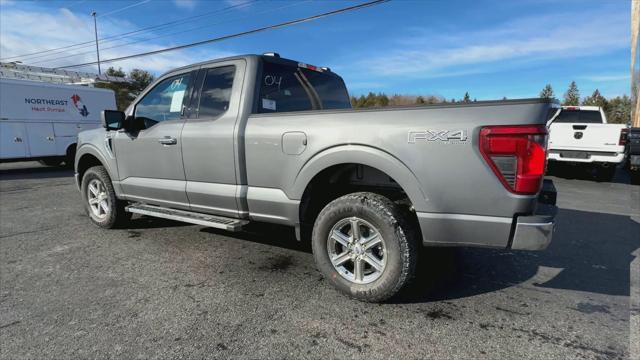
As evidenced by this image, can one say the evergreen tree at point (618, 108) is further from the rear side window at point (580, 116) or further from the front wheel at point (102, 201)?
the front wheel at point (102, 201)

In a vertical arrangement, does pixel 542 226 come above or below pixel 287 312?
above

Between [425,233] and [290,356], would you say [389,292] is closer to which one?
[425,233]

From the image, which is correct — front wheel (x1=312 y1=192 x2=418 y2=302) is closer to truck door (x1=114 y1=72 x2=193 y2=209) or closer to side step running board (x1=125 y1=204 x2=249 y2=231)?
side step running board (x1=125 y1=204 x2=249 y2=231)

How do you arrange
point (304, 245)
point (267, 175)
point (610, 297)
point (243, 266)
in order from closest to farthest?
point (610, 297), point (267, 175), point (243, 266), point (304, 245)

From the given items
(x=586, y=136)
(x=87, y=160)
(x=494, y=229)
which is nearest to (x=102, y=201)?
(x=87, y=160)

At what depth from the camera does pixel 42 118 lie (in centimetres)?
1244

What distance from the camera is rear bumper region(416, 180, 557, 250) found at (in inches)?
93.2

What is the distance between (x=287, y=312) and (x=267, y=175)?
1.18m

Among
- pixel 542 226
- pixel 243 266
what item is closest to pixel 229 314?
pixel 243 266

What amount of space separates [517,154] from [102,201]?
194 inches

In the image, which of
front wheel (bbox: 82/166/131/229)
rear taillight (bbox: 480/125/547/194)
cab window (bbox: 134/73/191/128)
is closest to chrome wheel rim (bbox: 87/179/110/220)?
front wheel (bbox: 82/166/131/229)

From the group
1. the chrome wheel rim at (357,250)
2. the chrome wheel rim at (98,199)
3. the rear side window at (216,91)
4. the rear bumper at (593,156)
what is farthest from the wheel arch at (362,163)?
the rear bumper at (593,156)

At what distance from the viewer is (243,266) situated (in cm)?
362

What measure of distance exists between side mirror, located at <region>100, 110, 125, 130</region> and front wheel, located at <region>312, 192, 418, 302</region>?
2.92 m
